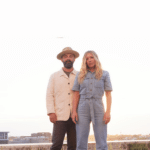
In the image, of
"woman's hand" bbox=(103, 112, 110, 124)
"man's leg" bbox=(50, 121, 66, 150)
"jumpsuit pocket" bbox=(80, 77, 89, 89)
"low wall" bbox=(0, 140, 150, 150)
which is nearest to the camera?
"woman's hand" bbox=(103, 112, 110, 124)

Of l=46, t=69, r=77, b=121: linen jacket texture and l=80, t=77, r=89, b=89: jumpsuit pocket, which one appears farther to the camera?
l=46, t=69, r=77, b=121: linen jacket texture

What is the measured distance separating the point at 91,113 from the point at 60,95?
0.76 metres

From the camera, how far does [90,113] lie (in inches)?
130

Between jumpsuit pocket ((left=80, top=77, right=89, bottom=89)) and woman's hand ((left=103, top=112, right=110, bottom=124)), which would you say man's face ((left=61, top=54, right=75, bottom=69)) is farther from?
woman's hand ((left=103, top=112, right=110, bottom=124))

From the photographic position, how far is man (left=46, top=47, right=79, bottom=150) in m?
3.68

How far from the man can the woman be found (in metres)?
0.34

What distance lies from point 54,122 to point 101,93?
0.97 metres

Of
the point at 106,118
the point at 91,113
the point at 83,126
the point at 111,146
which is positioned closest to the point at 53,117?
the point at 83,126

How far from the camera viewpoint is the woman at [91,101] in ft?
10.8

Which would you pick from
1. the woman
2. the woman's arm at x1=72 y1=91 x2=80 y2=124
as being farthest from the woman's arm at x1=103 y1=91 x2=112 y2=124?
the woman's arm at x1=72 y1=91 x2=80 y2=124

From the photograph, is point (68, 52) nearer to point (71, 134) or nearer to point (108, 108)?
point (108, 108)

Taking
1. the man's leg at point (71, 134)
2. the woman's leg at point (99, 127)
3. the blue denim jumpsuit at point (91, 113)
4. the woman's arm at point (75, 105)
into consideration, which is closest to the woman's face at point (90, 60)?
the blue denim jumpsuit at point (91, 113)

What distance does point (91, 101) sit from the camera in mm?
3318

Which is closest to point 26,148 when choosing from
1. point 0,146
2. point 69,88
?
point 0,146
